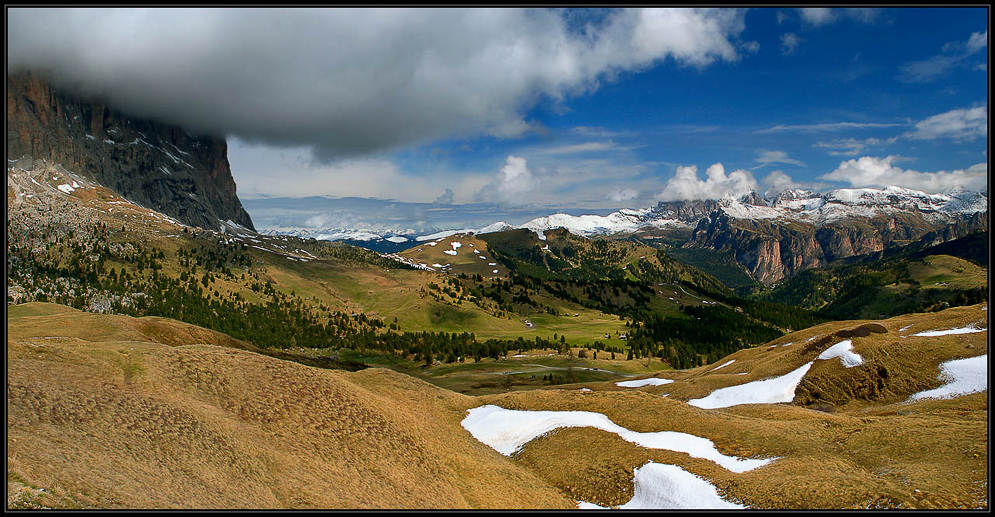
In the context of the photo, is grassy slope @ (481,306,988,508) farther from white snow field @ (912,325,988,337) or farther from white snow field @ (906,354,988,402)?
white snow field @ (912,325,988,337)

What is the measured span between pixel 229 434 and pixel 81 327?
82.1 metres

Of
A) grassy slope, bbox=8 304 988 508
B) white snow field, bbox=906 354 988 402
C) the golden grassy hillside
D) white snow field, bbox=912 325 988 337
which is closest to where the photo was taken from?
the golden grassy hillside

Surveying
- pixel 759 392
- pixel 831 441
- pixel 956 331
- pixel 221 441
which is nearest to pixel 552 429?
pixel 831 441

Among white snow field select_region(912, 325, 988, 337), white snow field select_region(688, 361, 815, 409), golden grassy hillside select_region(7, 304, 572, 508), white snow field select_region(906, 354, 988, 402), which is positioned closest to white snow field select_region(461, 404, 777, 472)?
golden grassy hillside select_region(7, 304, 572, 508)

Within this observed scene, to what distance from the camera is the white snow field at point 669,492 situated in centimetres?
2355

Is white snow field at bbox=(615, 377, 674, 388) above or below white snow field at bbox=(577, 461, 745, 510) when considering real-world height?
below

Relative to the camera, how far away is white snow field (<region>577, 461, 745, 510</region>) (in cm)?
2355

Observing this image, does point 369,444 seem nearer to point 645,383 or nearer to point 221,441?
point 221,441

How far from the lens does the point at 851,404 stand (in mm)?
43562

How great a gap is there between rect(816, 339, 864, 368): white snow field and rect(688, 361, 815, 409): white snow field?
2206mm

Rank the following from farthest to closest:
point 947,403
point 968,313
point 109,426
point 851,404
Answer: point 968,313 → point 851,404 → point 947,403 → point 109,426

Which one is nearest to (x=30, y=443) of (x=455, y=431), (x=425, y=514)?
(x=425, y=514)

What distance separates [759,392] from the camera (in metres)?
52.2

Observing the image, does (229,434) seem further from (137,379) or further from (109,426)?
(137,379)
